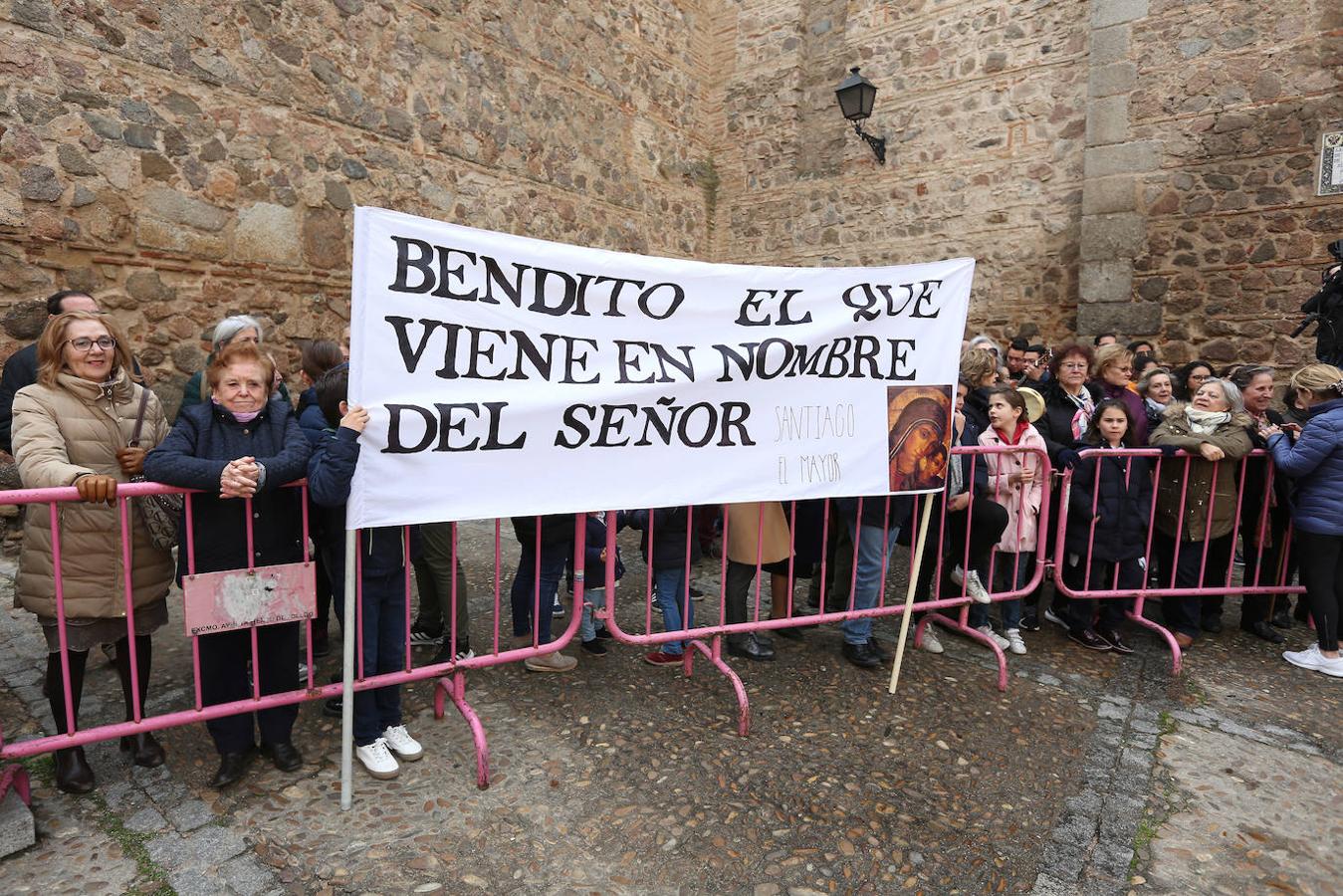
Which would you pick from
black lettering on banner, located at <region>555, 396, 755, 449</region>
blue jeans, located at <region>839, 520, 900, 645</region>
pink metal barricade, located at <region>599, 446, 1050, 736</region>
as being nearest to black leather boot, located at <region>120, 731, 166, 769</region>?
pink metal barricade, located at <region>599, 446, 1050, 736</region>

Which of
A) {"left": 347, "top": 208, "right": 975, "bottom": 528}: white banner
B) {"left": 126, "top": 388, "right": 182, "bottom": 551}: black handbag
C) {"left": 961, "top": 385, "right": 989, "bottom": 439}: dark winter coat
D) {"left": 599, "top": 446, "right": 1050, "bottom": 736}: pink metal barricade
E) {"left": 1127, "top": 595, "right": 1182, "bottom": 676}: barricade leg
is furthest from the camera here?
{"left": 961, "top": 385, "right": 989, "bottom": 439}: dark winter coat

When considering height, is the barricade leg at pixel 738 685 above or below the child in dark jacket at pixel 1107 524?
below

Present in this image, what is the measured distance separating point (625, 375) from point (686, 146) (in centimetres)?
926

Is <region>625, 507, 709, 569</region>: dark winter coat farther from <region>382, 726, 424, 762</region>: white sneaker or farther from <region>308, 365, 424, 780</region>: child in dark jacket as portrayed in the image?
<region>382, 726, 424, 762</region>: white sneaker

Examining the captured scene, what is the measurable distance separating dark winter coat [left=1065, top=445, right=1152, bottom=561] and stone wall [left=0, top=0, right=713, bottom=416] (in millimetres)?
6271

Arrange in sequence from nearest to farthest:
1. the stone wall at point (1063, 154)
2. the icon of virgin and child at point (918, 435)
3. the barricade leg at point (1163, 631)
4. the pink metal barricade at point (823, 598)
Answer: the pink metal barricade at point (823, 598) < the icon of virgin and child at point (918, 435) < the barricade leg at point (1163, 631) < the stone wall at point (1063, 154)

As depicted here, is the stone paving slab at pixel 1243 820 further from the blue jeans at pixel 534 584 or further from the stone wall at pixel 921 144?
the stone wall at pixel 921 144

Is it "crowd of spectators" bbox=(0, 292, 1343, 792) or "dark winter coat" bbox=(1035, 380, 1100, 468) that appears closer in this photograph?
"crowd of spectators" bbox=(0, 292, 1343, 792)

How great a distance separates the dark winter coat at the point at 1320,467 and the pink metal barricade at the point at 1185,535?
34 centimetres

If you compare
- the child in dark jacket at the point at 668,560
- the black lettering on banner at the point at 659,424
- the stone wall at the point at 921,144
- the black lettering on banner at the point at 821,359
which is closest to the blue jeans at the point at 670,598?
the child in dark jacket at the point at 668,560

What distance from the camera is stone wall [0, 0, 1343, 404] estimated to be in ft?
18.4

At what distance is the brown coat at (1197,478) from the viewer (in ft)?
14.7

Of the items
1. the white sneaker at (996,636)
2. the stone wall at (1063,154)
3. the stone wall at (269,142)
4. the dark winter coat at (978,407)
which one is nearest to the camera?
the white sneaker at (996,636)

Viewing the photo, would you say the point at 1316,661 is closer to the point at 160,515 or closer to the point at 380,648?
the point at 380,648
